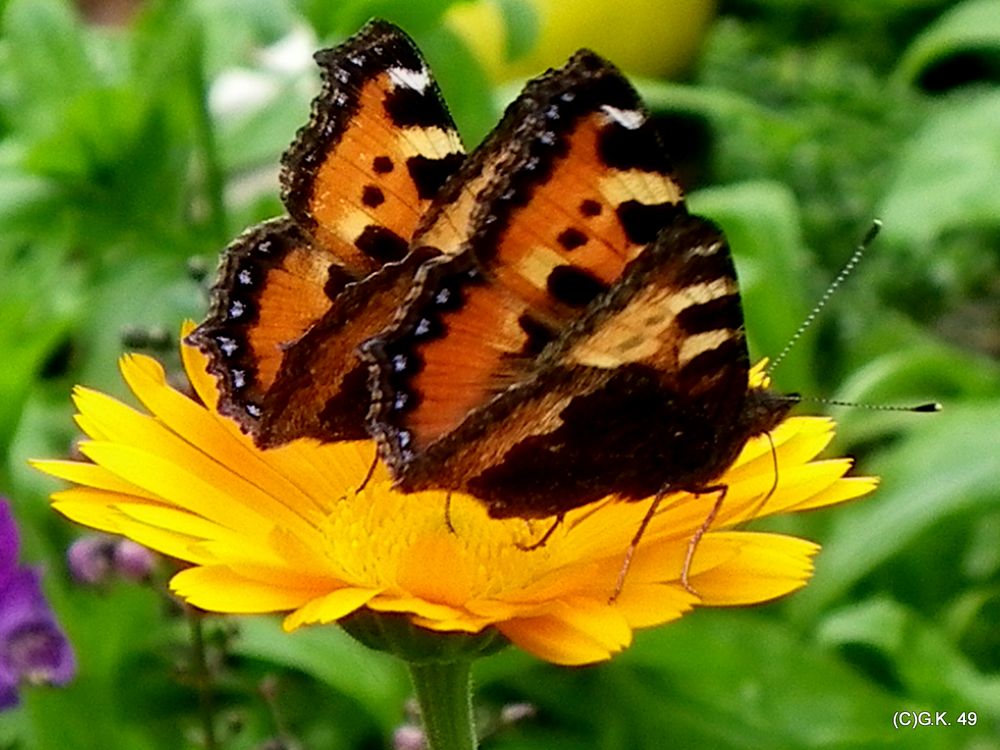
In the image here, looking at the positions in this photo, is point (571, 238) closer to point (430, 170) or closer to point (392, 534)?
point (430, 170)

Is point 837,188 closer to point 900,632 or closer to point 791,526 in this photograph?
point 791,526

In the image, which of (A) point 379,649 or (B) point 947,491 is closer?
(A) point 379,649

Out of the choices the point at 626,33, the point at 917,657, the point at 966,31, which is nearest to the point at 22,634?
the point at 917,657

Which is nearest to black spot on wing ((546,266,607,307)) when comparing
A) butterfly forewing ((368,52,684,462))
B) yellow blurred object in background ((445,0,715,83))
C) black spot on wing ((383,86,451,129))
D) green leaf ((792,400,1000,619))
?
butterfly forewing ((368,52,684,462))

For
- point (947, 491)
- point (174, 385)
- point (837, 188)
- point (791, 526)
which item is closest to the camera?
point (174, 385)

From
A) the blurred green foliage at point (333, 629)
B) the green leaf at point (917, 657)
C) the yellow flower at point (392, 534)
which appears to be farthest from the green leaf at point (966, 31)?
the yellow flower at point (392, 534)

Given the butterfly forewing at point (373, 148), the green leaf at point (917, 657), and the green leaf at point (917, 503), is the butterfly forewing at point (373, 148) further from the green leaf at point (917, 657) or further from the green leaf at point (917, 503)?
the green leaf at point (917, 503)

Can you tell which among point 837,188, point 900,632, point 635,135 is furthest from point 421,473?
point 837,188
